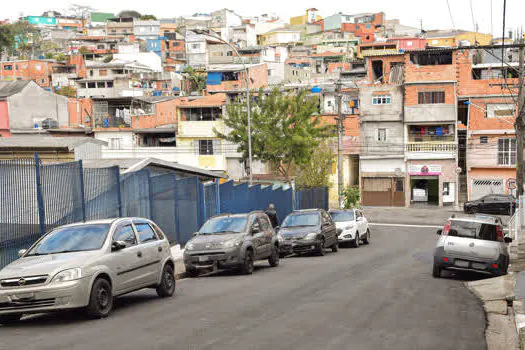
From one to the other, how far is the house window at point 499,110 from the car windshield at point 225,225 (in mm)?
45956

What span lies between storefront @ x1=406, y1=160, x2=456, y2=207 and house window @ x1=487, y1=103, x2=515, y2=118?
549cm

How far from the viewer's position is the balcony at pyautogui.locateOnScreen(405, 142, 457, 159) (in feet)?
199

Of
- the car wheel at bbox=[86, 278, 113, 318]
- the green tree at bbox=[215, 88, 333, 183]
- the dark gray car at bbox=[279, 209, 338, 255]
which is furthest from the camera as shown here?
the green tree at bbox=[215, 88, 333, 183]

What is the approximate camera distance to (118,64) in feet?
316

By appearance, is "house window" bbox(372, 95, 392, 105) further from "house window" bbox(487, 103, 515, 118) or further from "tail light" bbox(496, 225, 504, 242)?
"tail light" bbox(496, 225, 504, 242)

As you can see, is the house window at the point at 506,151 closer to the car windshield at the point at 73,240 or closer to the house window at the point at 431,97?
the house window at the point at 431,97

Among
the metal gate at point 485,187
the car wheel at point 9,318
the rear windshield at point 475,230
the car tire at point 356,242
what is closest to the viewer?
the car wheel at point 9,318

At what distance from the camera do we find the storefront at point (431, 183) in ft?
200

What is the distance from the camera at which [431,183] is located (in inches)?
2475

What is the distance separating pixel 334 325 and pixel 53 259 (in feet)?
15.6

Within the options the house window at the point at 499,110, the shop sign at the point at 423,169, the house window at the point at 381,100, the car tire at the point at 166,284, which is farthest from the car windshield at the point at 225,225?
the house window at the point at 499,110

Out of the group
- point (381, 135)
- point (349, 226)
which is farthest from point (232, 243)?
point (381, 135)

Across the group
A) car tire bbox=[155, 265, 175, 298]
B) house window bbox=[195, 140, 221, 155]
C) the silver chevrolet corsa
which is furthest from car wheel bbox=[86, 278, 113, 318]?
house window bbox=[195, 140, 221, 155]

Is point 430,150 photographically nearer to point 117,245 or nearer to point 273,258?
point 273,258
